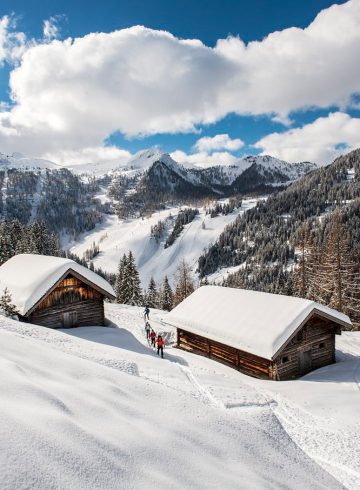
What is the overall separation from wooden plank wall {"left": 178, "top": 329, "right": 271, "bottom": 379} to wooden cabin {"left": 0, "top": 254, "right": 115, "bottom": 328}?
24.4ft

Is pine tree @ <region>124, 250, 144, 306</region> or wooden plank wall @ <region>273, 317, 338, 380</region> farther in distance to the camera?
pine tree @ <region>124, 250, 144, 306</region>

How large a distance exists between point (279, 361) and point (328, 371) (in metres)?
3.82

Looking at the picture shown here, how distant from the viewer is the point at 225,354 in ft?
80.4

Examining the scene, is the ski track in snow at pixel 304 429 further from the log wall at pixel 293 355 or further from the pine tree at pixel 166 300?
the pine tree at pixel 166 300

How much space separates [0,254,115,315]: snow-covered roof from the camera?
23.4 meters

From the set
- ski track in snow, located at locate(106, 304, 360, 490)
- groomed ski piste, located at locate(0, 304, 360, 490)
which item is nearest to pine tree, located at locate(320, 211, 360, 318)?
ski track in snow, located at locate(106, 304, 360, 490)

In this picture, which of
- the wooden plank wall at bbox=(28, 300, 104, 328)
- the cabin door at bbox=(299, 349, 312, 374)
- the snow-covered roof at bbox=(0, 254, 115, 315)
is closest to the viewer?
the cabin door at bbox=(299, 349, 312, 374)

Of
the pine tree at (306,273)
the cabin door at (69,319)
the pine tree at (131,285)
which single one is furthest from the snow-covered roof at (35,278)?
the pine tree at (131,285)

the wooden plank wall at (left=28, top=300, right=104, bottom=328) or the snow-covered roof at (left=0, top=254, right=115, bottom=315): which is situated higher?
the snow-covered roof at (left=0, top=254, right=115, bottom=315)

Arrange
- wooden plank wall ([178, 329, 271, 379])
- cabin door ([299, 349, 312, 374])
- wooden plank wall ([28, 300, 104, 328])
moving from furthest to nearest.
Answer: wooden plank wall ([28, 300, 104, 328])
cabin door ([299, 349, 312, 374])
wooden plank wall ([178, 329, 271, 379])

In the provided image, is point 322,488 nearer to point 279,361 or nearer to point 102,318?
point 279,361

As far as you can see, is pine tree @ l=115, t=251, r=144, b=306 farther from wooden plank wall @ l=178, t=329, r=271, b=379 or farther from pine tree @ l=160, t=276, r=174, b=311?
wooden plank wall @ l=178, t=329, r=271, b=379

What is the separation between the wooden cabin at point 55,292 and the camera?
78.0 ft

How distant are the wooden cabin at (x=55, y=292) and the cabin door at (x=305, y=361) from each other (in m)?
15.1
